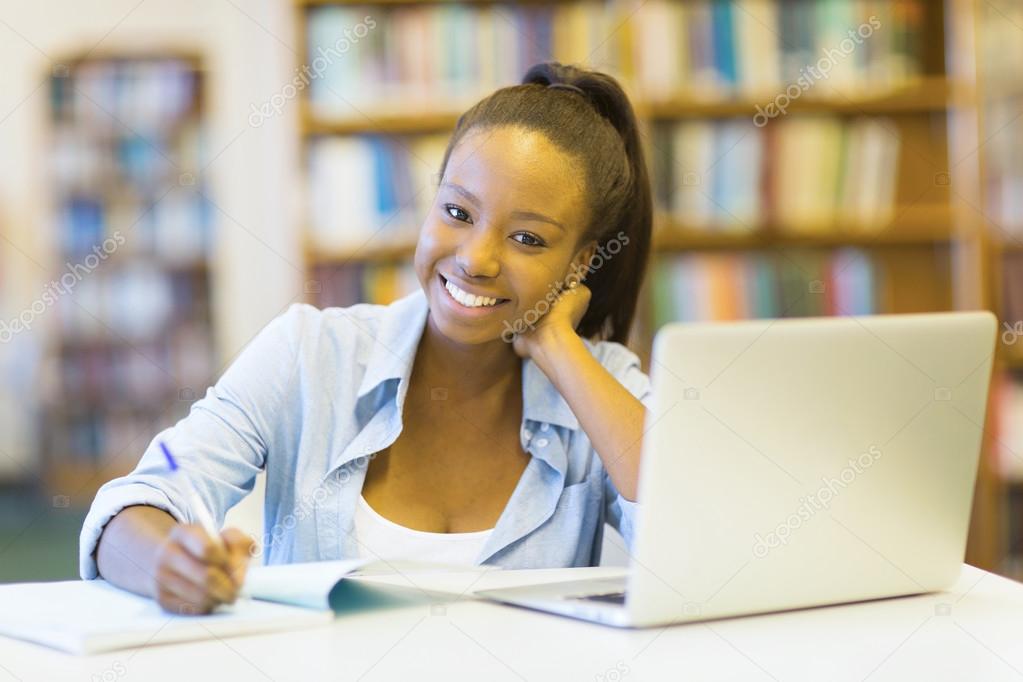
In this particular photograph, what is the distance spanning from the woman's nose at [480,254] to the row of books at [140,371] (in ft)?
13.2

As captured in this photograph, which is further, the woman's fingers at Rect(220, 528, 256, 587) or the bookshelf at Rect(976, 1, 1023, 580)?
the bookshelf at Rect(976, 1, 1023, 580)

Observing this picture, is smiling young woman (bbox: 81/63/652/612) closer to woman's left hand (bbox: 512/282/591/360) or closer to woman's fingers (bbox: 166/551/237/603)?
woman's left hand (bbox: 512/282/591/360)

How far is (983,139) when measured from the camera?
10.8ft

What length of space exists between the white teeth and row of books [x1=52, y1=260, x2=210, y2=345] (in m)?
4.02

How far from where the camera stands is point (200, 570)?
3.26 ft

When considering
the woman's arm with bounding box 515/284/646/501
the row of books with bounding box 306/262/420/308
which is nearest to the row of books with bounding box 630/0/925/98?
the row of books with bounding box 306/262/420/308

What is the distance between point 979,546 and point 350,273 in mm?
1819

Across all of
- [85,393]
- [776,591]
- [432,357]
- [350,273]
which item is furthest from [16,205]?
[776,591]

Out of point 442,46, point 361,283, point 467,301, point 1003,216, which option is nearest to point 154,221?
point 361,283

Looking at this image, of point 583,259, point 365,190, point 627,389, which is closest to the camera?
point 627,389

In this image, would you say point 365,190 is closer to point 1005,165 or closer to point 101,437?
point 1005,165

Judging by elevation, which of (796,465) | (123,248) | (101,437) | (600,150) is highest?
(600,150)

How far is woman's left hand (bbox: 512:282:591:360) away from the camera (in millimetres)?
1560

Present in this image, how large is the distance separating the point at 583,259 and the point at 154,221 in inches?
157
